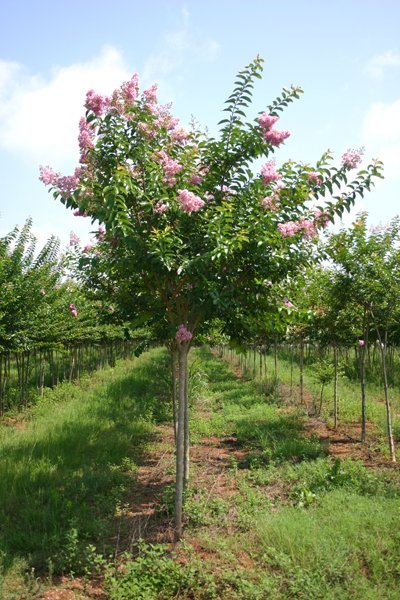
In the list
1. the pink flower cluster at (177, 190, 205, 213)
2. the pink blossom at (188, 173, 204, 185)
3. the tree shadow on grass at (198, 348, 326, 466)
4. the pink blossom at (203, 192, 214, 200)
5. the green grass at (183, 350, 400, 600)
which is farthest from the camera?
the tree shadow on grass at (198, 348, 326, 466)

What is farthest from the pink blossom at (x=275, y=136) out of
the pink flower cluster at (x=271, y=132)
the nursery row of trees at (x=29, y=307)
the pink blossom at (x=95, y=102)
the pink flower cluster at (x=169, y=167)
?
the nursery row of trees at (x=29, y=307)

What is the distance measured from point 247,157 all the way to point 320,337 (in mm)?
8697

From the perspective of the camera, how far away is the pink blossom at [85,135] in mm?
5336

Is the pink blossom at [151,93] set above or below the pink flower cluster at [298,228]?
above

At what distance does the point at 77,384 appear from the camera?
63.5 feet

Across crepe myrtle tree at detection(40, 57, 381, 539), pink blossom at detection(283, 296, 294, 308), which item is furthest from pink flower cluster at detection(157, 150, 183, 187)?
pink blossom at detection(283, 296, 294, 308)

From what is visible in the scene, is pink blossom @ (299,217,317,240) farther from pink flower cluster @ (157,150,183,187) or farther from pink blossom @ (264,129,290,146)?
pink flower cluster @ (157,150,183,187)

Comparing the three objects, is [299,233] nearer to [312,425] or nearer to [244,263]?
[244,263]

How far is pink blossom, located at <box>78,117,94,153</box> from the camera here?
5.34m

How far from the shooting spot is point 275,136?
18.3 ft

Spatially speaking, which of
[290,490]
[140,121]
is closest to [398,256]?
Answer: [290,490]

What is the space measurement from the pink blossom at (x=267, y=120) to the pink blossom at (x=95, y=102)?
1.80 m

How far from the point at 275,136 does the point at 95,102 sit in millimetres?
2093

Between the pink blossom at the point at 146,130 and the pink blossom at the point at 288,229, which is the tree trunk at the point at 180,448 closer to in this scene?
the pink blossom at the point at 288,229
